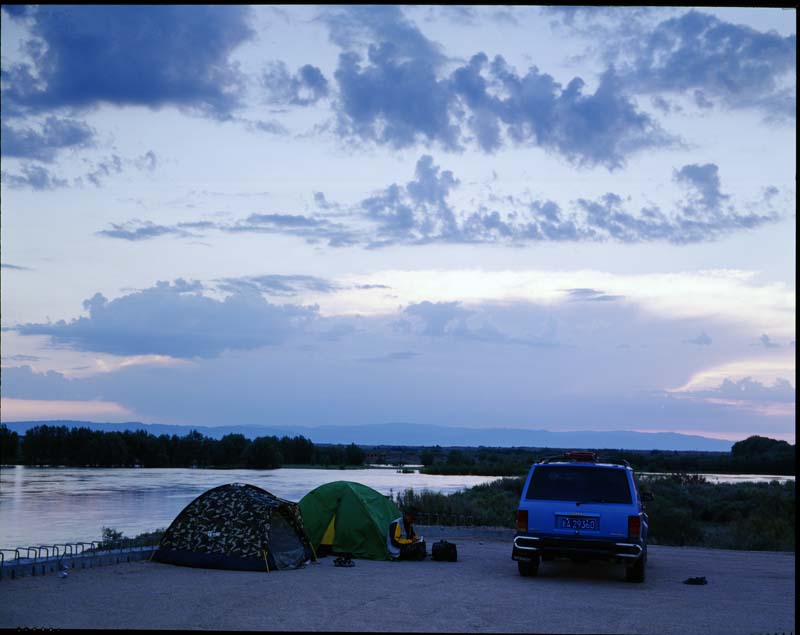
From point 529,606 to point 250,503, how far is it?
17.3ft

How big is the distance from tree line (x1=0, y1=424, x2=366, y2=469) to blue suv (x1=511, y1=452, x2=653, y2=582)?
2348 inches

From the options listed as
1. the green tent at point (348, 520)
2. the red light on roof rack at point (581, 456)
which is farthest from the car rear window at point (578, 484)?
the green tent at point (348, 520)

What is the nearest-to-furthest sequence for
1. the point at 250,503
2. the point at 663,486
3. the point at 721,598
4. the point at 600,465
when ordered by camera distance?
1. the point at 721,598
2. the point at 600,465
3. the point at 250,503
4. the point at 663,486

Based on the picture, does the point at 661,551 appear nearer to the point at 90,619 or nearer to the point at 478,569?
the point at 478,569

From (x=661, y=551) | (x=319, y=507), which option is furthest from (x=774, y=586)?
(x=319, y=507)

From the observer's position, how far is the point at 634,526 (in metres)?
12.2

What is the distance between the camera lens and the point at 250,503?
13977 mm

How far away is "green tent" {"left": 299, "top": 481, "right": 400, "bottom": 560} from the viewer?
50.8ft

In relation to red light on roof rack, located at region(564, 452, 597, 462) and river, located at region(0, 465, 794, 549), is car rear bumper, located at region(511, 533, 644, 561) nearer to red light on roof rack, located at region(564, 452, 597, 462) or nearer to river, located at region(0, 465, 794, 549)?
red light on roof rack, located at region(564, 452, 597, 462)

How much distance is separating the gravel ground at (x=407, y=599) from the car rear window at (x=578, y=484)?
4.11ft

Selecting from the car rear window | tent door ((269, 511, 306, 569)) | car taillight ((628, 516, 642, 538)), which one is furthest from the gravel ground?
the car rear window

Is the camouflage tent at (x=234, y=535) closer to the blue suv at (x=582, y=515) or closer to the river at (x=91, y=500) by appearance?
the blue suv at (x=582, y=515)

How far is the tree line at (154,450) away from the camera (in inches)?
2798

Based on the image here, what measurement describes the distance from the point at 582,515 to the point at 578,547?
0.44m
